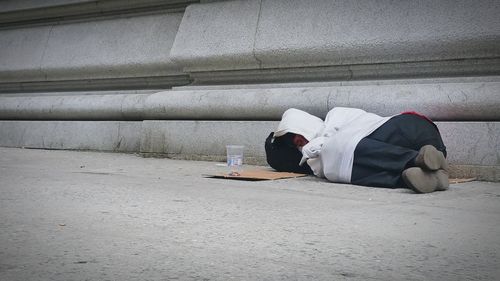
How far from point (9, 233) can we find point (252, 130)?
11.0ft

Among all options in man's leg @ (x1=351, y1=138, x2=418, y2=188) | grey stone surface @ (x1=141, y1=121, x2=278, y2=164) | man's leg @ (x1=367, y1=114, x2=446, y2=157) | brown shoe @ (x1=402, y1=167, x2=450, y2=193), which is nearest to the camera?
brown shoe @ (x1=402, y1=167, x2=450, y2=193)

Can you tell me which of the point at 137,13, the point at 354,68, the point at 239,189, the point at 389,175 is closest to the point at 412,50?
the point at 354,68

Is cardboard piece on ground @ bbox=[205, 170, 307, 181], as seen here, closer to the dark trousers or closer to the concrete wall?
the dark trousers

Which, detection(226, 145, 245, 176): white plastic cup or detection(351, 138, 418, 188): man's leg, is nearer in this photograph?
detection(351, 138, 418, 188): man's leg

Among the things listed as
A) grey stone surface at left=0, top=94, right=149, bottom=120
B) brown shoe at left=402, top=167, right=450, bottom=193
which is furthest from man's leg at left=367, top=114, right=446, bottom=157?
grey stone surface at left=0, top=94, right=149, bottom=120

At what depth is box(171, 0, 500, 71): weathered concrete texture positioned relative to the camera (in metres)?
4.35

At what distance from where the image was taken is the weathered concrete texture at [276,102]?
4.26 meters

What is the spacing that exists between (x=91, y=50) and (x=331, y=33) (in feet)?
10.5

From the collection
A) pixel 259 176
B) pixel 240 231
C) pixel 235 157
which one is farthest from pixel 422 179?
pixel 240 231

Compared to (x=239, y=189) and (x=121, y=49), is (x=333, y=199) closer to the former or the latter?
(x=239, y=189)

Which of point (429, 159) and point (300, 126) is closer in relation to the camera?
point (429, 159)

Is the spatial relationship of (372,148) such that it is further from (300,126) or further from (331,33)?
(331,33)

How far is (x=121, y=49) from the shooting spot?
671 centimetres

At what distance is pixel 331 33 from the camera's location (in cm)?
498
